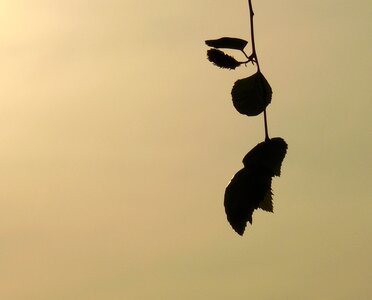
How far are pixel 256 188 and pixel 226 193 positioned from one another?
4cm

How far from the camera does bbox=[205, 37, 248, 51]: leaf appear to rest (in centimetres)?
88

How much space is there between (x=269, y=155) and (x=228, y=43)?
0.23 metres

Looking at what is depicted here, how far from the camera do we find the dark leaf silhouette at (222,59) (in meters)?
0.88

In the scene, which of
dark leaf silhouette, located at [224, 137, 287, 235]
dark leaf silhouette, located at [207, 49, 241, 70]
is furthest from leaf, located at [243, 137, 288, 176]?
dark leaf silhouette, located at [207, 49, 241, 70]

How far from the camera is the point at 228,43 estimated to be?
902 millimetres

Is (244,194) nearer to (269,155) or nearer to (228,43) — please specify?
(269,155)

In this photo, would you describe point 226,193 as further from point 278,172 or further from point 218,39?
point 218,39

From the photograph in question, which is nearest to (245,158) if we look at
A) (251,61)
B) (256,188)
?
(256,188)

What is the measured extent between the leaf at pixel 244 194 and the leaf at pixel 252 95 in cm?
11

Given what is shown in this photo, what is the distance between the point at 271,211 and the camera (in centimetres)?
78

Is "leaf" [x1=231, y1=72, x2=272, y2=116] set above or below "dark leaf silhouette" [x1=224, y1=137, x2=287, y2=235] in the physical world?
above

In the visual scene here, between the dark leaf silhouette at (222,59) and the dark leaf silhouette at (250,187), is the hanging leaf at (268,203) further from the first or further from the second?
the dark leaf silhouette at (222,59)

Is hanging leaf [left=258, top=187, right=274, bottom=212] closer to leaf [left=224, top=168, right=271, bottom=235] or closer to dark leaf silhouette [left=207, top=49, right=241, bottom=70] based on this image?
leaf [left=224, top=168, right=271, bottom=235]

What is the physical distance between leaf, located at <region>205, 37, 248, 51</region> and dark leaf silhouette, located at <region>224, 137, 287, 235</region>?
201 millimetres
